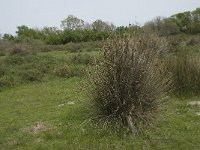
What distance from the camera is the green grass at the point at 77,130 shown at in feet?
27.2

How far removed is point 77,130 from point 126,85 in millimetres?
1617

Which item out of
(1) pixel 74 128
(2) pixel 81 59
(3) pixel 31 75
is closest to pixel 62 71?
(3) pixel 31 75

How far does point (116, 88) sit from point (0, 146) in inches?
119

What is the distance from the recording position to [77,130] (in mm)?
9266

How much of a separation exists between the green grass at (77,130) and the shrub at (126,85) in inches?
16.7

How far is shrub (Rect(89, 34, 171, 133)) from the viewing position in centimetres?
920

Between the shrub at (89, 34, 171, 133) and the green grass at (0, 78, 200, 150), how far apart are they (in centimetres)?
43

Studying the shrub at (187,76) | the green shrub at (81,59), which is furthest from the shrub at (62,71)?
the shrub at (187,76)

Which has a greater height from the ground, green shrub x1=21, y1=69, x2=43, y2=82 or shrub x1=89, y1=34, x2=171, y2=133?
shrub x1=89, y1=34, x2=171, y2=133

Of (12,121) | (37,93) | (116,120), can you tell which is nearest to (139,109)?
(116,120)

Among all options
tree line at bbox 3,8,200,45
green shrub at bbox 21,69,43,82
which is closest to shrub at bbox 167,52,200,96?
green shrub at bbox 21,69,43,82

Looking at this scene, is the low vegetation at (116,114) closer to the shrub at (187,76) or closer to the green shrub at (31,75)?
the shrub at (187,76)

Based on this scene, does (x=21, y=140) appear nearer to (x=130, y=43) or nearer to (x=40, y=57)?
(x=130, y=43)

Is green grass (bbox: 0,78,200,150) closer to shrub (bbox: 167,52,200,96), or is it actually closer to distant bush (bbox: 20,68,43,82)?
shrub (bbox: 167,52,200,96)
